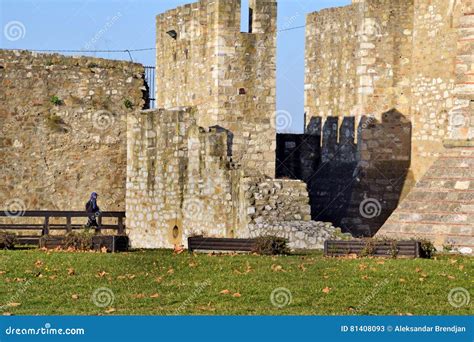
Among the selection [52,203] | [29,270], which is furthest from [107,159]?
[29,270]

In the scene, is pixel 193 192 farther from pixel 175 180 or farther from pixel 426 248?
pixel 426 248

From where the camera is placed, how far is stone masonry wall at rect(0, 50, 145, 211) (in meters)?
37.9

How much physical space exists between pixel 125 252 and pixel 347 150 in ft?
36.1

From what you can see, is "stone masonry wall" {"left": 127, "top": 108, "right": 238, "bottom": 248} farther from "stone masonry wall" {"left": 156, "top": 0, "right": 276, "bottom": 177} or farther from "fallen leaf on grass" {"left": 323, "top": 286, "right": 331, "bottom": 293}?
"fallen leaf on grass" {"left": 323, "top": 286, "right": 331, "bottom": 293}

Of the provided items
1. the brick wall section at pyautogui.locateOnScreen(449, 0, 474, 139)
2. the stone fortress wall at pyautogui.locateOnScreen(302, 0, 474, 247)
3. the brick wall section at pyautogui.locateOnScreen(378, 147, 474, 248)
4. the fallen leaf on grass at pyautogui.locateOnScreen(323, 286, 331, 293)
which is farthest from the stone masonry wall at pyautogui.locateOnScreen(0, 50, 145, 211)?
the fallen leaf on grass at pyautogui.locateOnScreen(323, 286, 331, 293)

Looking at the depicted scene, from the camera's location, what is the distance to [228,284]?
23.3 m

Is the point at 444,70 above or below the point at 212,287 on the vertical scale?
above

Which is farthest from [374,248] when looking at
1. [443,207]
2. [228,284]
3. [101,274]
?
[101,274]

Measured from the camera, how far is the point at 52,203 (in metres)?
38.3

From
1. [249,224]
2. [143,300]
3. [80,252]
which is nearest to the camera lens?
[143,300]

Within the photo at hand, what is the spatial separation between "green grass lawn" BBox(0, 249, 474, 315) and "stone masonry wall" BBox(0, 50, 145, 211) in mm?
10954

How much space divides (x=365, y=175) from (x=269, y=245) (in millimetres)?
9784

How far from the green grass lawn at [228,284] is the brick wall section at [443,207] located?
161cm

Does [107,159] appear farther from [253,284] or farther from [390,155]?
[253,284]
